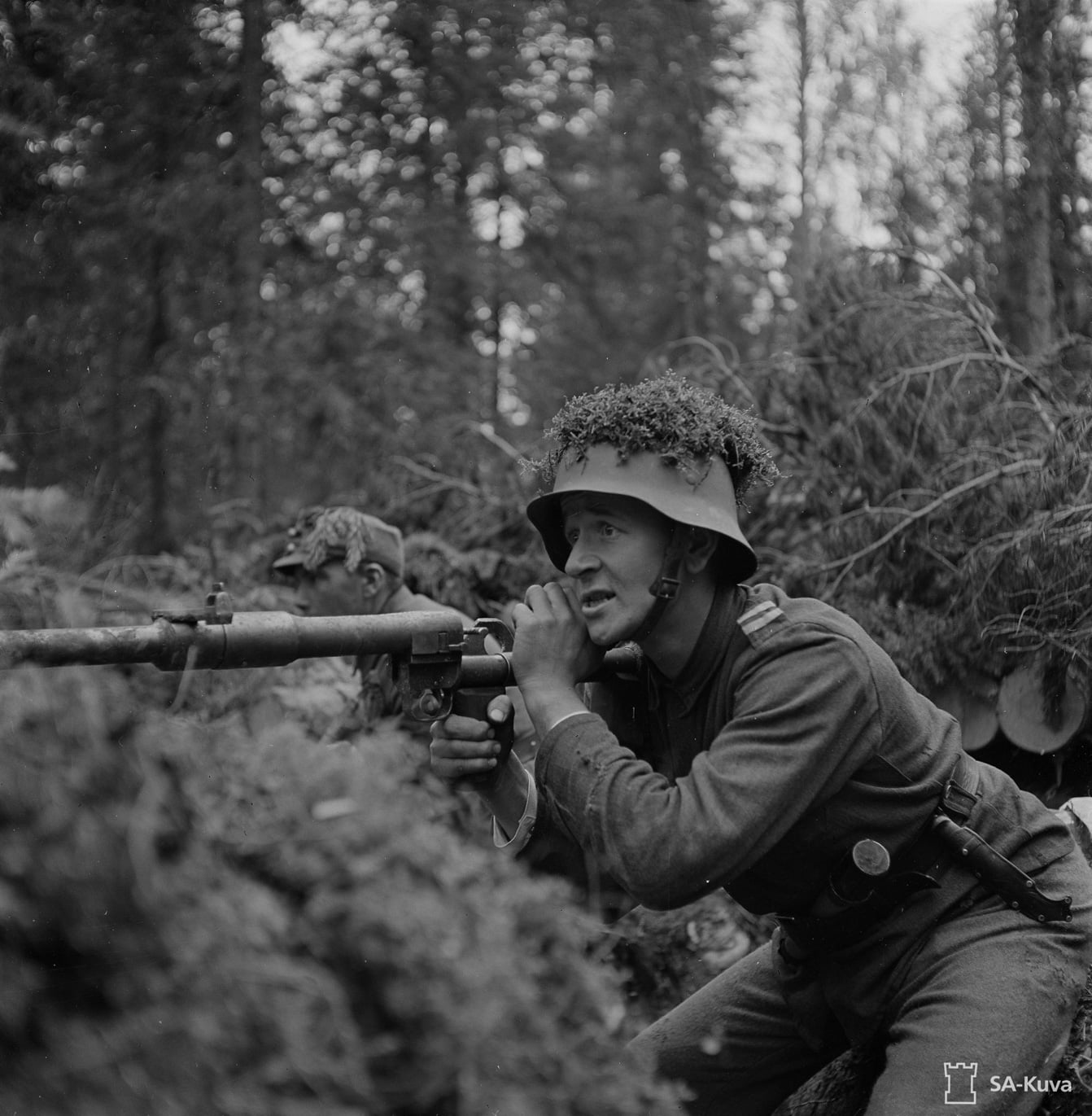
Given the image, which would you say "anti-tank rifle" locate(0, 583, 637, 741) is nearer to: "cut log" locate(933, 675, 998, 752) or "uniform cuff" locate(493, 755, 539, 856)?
"uniform cuff" locate(493, 755, 539, 856)

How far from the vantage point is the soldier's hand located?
324 centimetres

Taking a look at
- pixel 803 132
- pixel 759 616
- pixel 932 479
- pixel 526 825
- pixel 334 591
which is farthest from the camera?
pixel 803 132

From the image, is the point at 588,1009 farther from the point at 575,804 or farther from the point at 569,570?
the point at 569,570

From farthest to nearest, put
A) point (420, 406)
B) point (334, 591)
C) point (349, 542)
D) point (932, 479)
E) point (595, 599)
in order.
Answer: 1. point (420, 406)
2. point (334, 591)
3. point (349, 542)
4. point (932, 479)
5. point (595, 599)

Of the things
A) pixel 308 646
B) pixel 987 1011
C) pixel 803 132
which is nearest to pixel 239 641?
pixel 308 646

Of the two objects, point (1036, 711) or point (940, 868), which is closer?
point (940, 868)

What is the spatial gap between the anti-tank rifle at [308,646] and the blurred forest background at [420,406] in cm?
19

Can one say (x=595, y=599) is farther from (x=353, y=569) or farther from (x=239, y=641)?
(x=353, y=569)

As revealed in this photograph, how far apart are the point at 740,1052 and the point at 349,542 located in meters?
3.28

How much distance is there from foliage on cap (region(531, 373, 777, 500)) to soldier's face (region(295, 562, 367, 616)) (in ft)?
9.88

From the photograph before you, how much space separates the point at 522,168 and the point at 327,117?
3658 mm

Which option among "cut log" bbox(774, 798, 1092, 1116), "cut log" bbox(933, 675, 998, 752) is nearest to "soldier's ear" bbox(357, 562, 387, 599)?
"cut log" bbox(933, 675, 998, 752)

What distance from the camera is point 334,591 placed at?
6.18 meters

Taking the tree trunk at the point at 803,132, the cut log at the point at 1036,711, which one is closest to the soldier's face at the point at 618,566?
the cut log at the point at 1036,711
